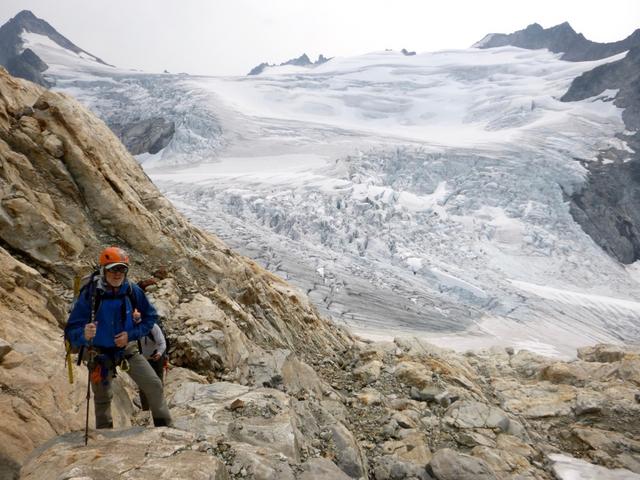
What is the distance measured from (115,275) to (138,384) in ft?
2.72

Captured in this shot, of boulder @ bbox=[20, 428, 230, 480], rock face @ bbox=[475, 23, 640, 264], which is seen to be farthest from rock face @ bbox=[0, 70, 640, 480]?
rock face @ bbox=[475, 23, 640, 264]

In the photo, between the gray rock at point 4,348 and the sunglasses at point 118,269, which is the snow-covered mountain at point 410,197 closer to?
the gray rock at point 4,348

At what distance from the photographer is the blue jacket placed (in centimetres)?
293

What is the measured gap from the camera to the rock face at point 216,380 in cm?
302

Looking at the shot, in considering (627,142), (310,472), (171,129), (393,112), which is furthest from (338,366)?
(393,112)

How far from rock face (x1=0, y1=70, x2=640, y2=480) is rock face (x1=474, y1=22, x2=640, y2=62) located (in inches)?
3300

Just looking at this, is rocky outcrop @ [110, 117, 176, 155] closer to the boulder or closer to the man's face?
the man's face

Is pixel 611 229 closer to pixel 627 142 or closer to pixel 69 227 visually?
pixel 627 142

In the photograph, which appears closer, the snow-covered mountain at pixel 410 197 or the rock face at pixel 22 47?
the snow-covered mountain at pixel 410 197

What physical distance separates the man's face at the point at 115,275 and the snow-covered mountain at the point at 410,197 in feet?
51.6

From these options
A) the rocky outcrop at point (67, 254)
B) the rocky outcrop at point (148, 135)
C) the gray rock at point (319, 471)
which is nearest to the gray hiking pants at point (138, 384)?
the rocky outcrop at point (67, 254)

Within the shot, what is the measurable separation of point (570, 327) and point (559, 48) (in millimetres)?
79396

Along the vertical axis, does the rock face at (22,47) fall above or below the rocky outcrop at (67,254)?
above

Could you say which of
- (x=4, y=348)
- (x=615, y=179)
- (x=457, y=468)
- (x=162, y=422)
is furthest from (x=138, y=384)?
(x=615, y=179)
